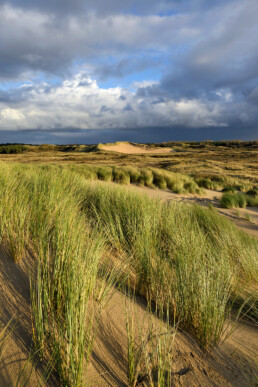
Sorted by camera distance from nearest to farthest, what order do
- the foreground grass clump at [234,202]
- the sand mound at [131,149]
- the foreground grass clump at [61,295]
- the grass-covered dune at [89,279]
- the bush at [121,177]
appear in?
the foreground grass clump at [61,295] → the grass-covered dune at [89,279] → the foreground grass clump at [234,202] → the bush at [121,177] → the sand mound at [131,149]

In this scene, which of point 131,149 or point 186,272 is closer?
point 186,272

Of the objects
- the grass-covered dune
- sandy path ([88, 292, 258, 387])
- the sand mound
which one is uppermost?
the sand mound

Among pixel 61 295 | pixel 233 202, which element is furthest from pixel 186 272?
Result: pixel 233 202

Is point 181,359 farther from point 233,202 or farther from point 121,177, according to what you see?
point 121,177

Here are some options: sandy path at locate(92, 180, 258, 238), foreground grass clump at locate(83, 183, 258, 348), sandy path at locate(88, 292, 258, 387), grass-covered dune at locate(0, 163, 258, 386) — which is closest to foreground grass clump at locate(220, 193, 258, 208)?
sandy path at locate(92, 180, 258, 238)

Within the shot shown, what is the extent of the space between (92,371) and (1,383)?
466mm

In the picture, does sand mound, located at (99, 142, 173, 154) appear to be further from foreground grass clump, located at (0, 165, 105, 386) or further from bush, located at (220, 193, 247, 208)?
foreground grass clump, located at (0, 165, 105, 386)

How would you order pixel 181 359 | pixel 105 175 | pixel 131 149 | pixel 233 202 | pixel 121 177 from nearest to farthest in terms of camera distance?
pixel 181 359
pixel 233 202
pixel 105 175
pixel 121 177
pixel 131 149

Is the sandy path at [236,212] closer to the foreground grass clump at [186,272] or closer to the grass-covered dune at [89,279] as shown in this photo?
the foreground grass clump at [186,272]

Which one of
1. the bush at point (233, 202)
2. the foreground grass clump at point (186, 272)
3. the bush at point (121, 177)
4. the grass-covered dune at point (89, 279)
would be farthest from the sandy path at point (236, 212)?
the grass-covered dune at point (89, 279)

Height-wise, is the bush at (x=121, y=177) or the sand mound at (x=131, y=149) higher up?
the sand mound at (x=131, y=149)

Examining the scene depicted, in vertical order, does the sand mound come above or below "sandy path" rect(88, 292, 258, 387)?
above

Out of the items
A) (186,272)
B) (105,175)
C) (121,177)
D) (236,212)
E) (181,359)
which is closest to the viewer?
(181,359)

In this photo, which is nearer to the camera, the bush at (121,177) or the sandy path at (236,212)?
the sandy path at (236,212)
